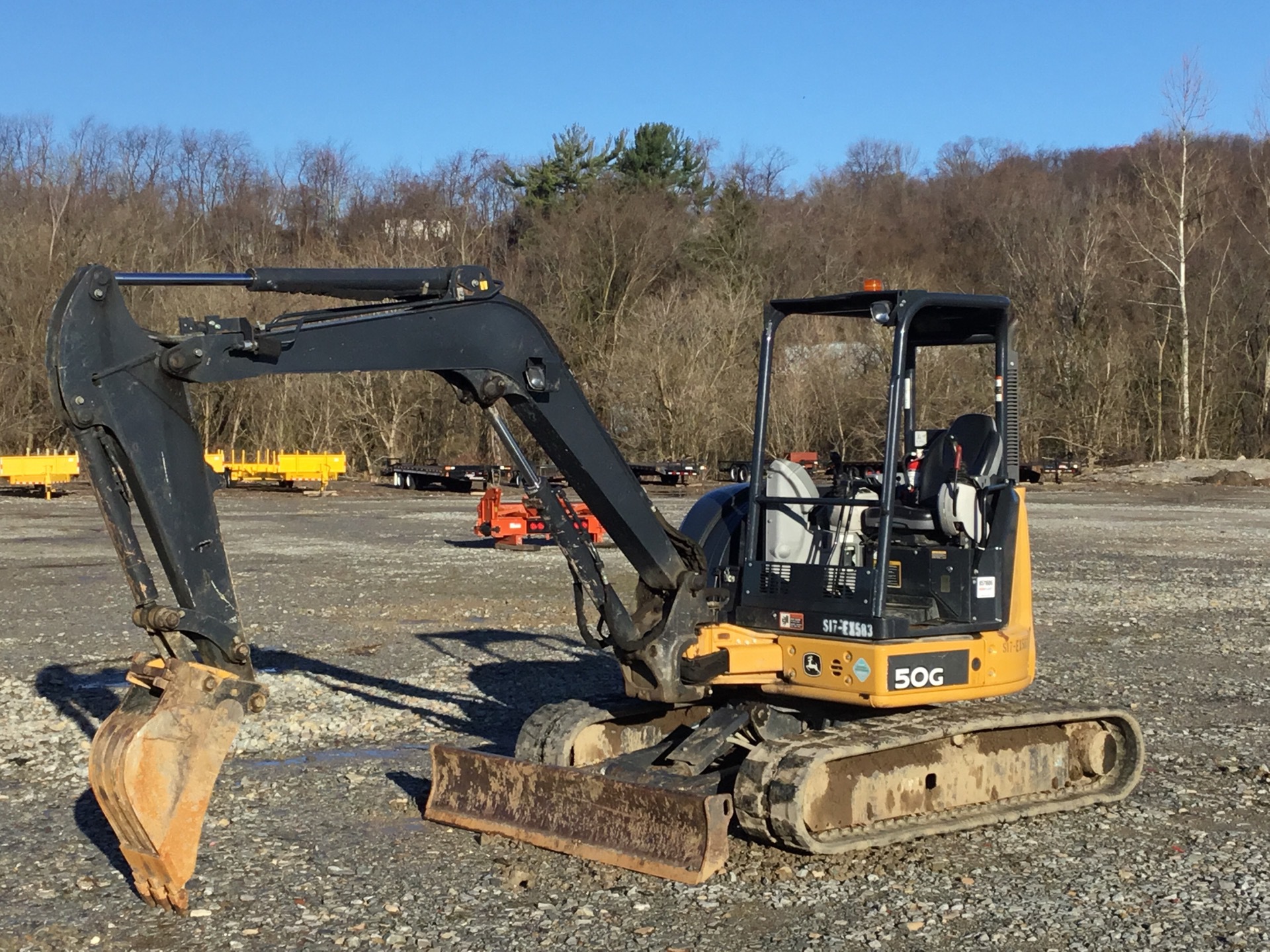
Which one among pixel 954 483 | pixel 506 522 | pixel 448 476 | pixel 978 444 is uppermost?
pixel 978 444

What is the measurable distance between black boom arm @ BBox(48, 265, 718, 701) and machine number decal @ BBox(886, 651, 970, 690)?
3.63 feet

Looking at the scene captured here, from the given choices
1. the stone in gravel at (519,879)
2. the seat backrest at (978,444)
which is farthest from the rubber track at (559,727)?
the seat backrest at (978,444)

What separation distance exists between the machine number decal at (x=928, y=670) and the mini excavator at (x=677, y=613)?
0.01m

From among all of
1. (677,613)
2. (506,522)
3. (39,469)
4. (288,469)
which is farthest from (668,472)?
(677,613)

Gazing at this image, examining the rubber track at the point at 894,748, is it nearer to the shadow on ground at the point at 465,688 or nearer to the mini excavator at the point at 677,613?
the mini excavator at the point at 677,613

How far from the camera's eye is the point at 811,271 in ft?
199

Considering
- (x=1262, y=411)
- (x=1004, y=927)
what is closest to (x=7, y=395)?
(x=1262, y=411)

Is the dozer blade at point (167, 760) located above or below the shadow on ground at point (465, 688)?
above

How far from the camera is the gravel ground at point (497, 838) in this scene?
6105 millimetres

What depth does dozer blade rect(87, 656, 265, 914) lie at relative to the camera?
5809mm

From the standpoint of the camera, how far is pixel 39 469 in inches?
1427

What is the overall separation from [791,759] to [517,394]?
217 cm

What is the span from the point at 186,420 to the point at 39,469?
32725mm

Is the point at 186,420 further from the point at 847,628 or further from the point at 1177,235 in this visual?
the point at 1177,235
